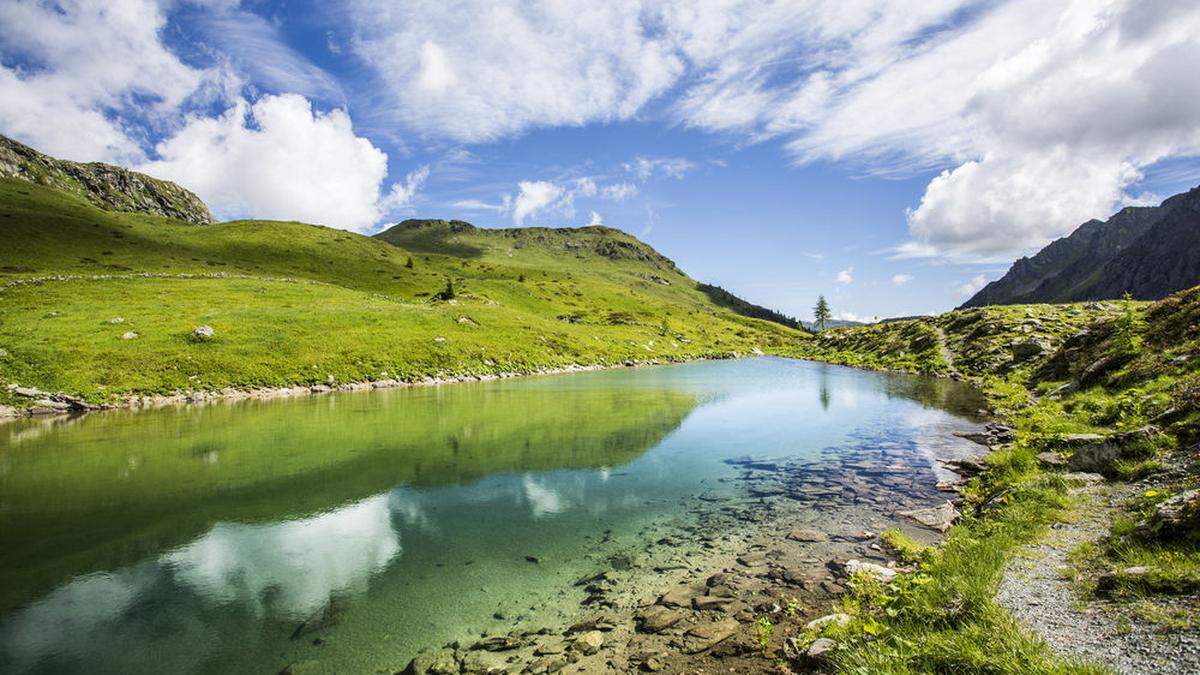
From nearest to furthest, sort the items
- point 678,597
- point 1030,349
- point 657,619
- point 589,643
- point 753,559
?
point 589,643 < point 657,619 < point 678,597 < point 753,559 < point 1030,349

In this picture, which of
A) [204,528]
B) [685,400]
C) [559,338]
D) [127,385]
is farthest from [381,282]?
[204,528]

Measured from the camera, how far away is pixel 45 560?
15414mm

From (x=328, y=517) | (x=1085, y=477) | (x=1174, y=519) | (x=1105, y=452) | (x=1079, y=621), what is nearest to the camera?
(x=1079, y=621)

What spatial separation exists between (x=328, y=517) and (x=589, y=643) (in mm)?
12964

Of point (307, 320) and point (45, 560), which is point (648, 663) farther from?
point (307, 320)

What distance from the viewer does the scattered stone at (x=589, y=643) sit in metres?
10.9

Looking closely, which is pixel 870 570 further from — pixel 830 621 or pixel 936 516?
pixel 936 516

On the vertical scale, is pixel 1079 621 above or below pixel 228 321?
below

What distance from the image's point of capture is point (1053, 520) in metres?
13.3

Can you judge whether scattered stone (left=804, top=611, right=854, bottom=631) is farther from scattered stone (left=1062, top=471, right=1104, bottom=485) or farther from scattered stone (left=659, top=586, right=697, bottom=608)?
scattered stone (left=1062, top=471, right=1104, bottom=485)

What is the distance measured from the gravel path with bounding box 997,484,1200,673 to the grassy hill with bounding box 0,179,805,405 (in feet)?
203

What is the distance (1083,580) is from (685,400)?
140 feet

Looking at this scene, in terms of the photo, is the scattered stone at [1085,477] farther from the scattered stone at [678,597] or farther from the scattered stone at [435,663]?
the scattered stone at [435,663]

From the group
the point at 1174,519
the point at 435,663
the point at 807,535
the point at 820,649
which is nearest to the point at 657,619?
the point at 820,649
